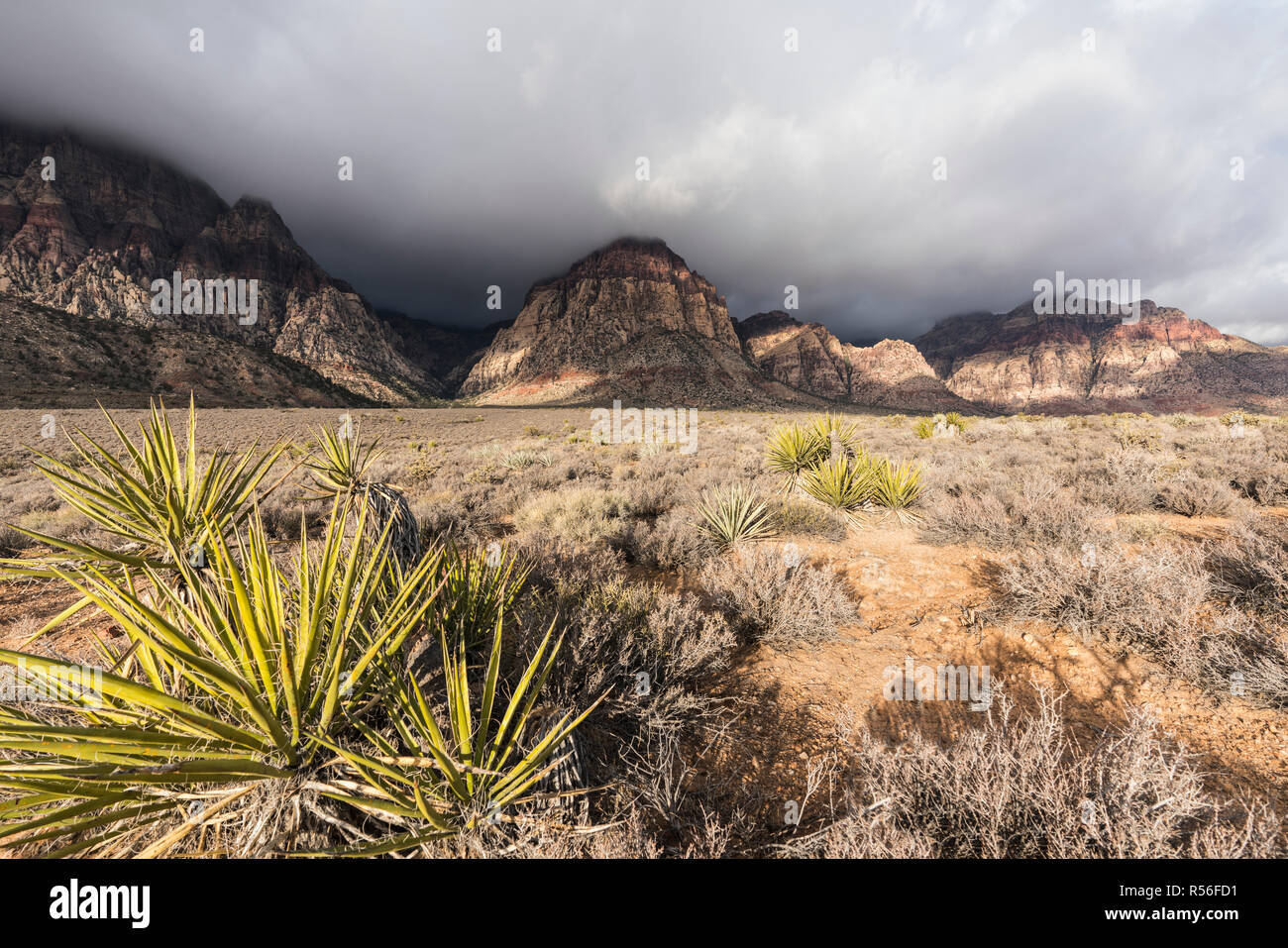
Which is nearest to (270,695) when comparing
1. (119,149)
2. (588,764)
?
(588,764)

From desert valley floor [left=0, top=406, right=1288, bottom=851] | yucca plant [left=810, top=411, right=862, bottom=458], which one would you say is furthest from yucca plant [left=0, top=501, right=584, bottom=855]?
yucca plant [left=810, top=411, right=862, bottom=458]

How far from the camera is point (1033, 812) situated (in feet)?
6.03

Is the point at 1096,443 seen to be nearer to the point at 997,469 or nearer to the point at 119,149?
the point at 997,469

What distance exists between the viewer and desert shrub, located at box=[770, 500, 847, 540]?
235 inches

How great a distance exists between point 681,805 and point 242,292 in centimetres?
15355

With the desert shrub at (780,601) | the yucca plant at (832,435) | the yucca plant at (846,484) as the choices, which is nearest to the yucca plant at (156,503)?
the desert shrub at (780,601)

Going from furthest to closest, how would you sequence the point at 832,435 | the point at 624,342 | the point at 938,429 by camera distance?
the point at 624,342
the point at 938,429
the point at 832,435

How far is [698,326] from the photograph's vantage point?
104 metres

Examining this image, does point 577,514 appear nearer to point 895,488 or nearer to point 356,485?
point 356,485

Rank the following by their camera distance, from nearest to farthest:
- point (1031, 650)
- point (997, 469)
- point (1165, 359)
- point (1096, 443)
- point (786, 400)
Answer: point (1031, 650) < point (997, 469) < point (1096, 443) < point (786, 400) < point (1165, 359)

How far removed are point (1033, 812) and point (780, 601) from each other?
6.90 feet

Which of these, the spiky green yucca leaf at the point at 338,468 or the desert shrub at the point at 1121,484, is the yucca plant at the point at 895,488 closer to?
the desert shrub at the point at 1121,484

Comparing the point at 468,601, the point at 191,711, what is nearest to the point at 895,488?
the point at 468,601

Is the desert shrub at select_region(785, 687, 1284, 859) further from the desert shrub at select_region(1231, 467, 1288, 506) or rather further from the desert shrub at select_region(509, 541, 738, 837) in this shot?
the desert shrub at select_region(1231, 467, 1288, 506)
